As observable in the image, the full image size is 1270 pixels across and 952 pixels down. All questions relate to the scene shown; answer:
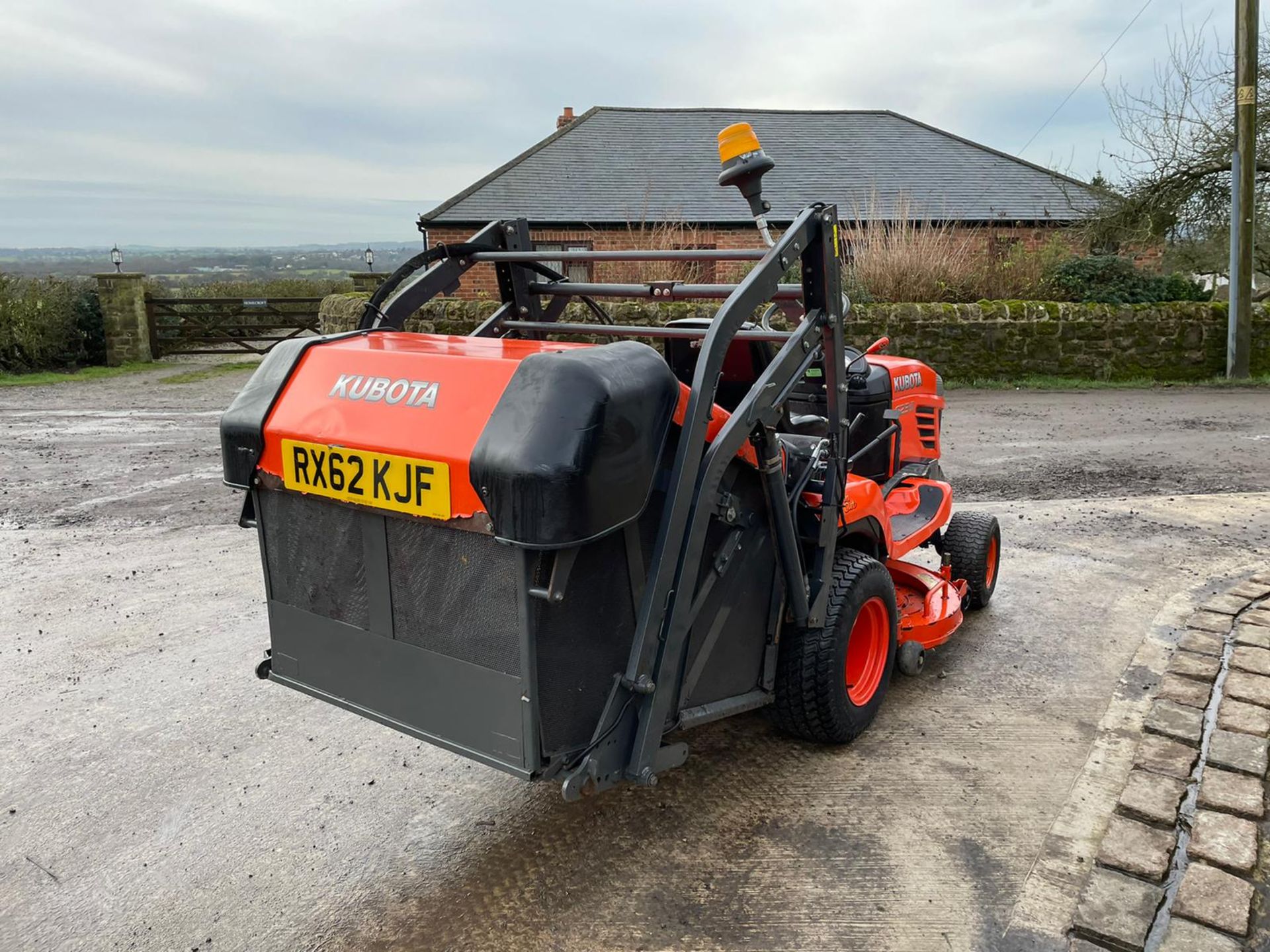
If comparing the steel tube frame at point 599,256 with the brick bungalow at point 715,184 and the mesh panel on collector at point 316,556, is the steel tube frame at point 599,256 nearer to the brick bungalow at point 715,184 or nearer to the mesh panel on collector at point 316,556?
the mesh panel on collector at point 316,556

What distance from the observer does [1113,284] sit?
1282 cm

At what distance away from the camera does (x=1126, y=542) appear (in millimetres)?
5785

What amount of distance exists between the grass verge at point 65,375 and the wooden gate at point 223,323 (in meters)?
1.19

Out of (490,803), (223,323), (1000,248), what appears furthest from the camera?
(223,323)

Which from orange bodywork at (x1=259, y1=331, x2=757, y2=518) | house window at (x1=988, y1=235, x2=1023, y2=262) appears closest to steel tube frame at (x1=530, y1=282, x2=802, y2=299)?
orange bodywork at (x1=259, y1=331, x2=757, y2=518)

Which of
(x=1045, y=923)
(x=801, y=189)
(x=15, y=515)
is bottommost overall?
(x=1045, y=923)

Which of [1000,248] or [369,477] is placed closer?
[369,477]

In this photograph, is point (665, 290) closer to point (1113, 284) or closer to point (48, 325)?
point (1113, 284)

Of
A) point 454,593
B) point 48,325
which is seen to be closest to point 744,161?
point 454,593

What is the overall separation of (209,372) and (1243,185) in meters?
15.3

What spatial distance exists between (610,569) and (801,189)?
17.7 metres

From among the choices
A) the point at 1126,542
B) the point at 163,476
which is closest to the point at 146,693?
the point at 163,476

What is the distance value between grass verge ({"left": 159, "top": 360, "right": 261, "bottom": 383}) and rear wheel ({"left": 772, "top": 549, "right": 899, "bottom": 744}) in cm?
1367

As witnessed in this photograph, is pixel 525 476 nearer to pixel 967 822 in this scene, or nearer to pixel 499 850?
pixel 499 850
